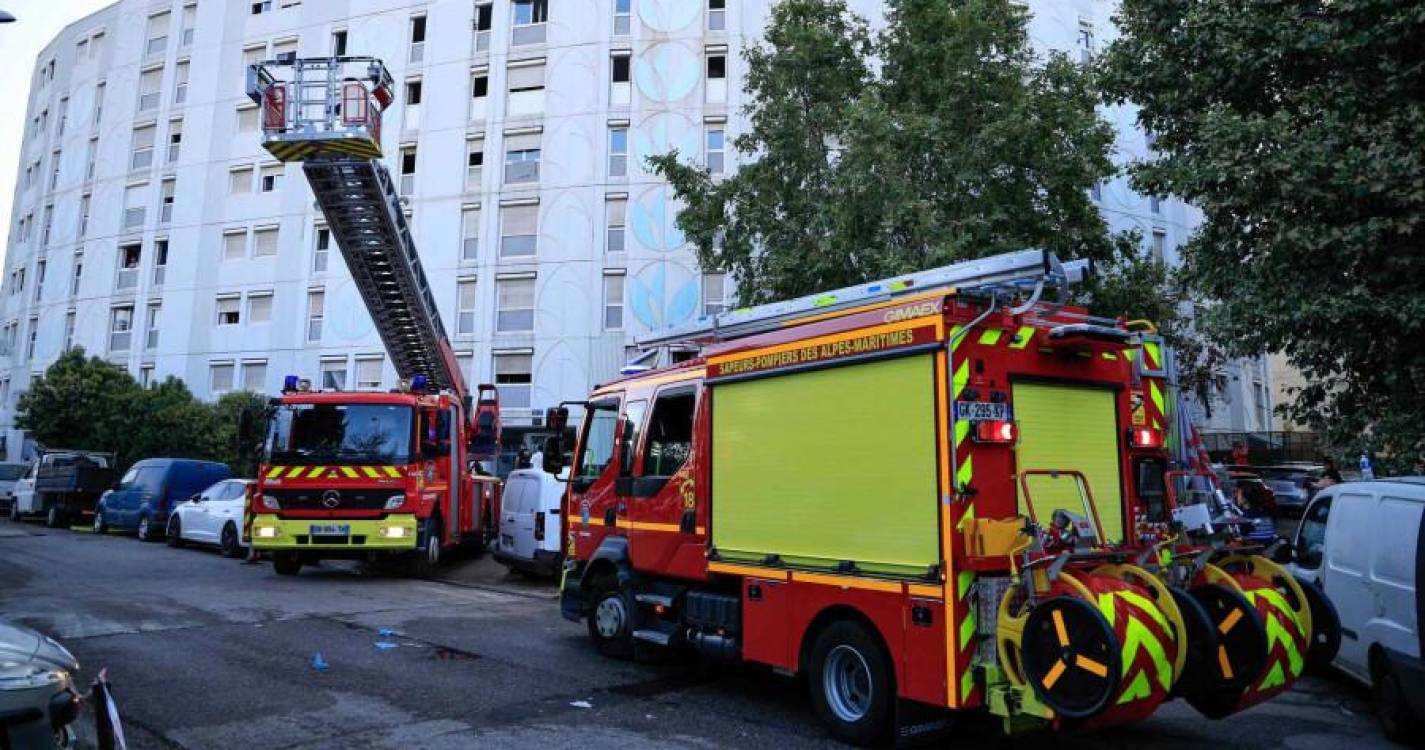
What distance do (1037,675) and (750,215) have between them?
40.4 ft

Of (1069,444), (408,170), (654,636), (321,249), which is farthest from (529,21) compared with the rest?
(1069,444)

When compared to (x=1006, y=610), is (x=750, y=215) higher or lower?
higher

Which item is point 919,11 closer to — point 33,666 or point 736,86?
point 736,86

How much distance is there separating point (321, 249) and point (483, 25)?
29.9 ft

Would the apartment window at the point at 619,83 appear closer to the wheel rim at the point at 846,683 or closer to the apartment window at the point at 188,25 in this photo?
the apartment window at the point at 188,25

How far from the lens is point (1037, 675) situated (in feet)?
15.5

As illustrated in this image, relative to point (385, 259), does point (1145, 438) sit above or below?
below

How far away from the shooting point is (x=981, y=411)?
539 cm

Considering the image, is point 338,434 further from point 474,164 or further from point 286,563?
point 474,164

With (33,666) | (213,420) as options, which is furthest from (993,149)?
(213,420)

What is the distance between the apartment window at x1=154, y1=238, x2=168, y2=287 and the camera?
34094mm

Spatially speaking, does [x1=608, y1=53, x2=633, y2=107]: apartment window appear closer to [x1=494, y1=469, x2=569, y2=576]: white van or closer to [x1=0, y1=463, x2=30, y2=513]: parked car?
[x1=494, y1=469, x2=569, y2=576]: white van

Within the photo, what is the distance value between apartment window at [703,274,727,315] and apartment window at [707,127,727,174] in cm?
340

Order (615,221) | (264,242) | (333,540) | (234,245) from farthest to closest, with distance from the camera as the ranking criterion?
(234,245), (264,242), (615,221), (333,540)
